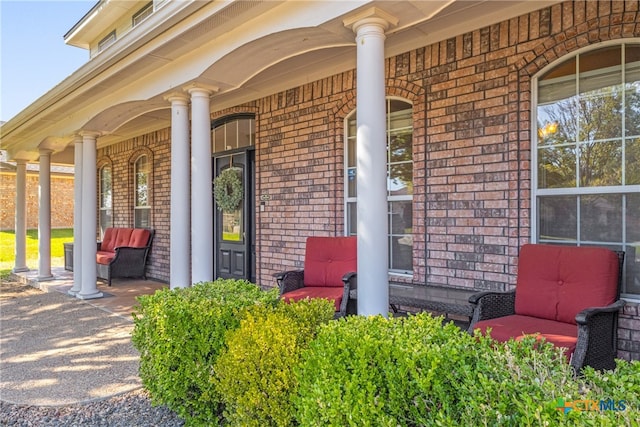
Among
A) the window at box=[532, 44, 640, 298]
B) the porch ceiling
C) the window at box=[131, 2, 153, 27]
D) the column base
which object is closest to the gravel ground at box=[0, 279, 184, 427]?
the porch ceiling

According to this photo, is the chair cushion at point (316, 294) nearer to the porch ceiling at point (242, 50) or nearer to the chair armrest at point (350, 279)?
the chair armrest at point (350, 279)

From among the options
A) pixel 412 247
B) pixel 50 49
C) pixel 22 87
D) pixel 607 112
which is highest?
pixel 50 49

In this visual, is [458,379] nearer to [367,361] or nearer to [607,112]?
[367,361]

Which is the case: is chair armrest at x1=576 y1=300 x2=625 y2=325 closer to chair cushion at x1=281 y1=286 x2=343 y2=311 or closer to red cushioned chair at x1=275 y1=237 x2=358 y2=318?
chair cushion at x1=281 y1=286 x2=343 y2=311

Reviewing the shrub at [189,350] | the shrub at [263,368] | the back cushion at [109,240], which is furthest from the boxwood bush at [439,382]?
the back cushion at [109,240]

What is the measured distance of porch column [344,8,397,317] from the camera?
2.97 m

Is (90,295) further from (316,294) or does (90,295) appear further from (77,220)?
(316,294)

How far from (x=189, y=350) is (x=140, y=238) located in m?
6.49

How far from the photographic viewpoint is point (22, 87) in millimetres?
10305

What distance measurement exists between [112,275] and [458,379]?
26.1 ft

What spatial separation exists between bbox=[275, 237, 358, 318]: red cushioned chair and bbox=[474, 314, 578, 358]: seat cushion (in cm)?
170

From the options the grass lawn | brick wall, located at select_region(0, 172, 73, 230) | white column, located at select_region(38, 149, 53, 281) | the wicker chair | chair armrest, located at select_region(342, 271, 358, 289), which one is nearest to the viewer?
chair armrest, located at select_region(342, 271, 358, 289)

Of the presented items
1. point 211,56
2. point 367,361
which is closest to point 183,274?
point 211,56

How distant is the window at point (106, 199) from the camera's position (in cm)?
1005
